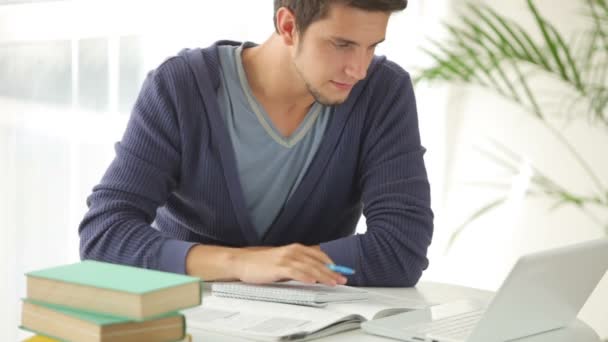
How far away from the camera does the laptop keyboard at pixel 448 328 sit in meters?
1.33

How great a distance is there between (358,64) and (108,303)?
2.86 ft

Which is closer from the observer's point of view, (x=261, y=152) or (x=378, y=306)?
(x=378, y=306)

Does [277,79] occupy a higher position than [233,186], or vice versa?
[277,79]

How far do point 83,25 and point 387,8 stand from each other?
96 cm

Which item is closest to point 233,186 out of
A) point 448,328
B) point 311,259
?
point 311,259

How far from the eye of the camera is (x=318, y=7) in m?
1.82

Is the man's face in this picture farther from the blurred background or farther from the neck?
the blurred background

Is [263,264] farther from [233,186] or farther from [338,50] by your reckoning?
[338,50]

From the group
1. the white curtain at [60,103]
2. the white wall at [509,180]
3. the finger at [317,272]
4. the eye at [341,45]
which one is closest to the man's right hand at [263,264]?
the finger at [317,272]

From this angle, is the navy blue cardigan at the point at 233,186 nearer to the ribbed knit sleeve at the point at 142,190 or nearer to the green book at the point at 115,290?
the ribbed knit sleeve at the point at 142,190

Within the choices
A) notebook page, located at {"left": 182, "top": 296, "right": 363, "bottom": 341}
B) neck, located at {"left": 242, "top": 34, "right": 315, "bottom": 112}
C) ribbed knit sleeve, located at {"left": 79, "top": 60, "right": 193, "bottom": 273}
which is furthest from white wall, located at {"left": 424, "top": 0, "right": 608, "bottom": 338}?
notebook page, located at {"left": 182, "top": 296, "right": 363, "bottom": 341}

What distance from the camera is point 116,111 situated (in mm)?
2525

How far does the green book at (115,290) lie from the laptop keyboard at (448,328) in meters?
0.37

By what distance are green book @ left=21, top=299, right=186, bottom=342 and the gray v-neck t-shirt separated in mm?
830
